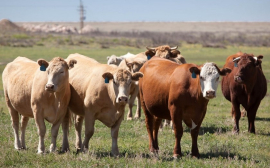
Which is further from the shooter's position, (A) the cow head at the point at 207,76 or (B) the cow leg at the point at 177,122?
(B) the cow leg at the point at 177,122

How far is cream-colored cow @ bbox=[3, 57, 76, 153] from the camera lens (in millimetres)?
9062

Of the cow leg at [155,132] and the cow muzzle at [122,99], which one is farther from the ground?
the cow muzzle at [122,99]

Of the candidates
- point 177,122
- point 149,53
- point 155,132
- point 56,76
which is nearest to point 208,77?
point 177,122

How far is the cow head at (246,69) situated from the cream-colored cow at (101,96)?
3598 millimetres

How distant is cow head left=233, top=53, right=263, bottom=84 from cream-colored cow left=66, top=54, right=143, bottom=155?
3598 millimetres

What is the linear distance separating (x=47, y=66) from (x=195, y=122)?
3.00 meters

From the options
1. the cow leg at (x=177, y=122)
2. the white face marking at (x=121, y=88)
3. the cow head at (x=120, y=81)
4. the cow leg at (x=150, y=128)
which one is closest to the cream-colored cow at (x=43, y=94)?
the cow head at (x=120, y=81)

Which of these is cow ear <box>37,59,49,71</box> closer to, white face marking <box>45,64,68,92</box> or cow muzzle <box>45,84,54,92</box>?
white face marking <box>45,64,68,92</box>

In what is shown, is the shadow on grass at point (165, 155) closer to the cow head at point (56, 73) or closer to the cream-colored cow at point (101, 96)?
the cream-colored cow at point (101, 96)

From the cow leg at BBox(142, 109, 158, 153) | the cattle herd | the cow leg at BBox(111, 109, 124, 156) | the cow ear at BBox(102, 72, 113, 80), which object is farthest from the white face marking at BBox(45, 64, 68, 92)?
the cow leg at BBox(142, 109, 158, 153)

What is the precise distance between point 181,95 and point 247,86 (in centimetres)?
380

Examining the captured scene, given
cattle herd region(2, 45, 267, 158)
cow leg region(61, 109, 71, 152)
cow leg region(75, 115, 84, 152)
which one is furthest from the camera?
cow leg region(75, 115, 84, 152)

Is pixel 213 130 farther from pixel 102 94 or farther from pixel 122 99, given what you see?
pixel 122 99

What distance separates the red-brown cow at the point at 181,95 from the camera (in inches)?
349
